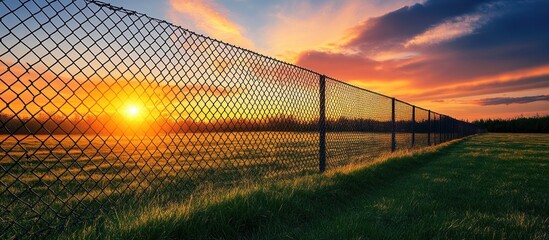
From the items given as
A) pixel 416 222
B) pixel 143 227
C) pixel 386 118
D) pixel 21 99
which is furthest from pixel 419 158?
pixel 21 99

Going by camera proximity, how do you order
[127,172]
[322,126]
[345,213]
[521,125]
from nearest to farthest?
1. [345,213]
2. [322,126]
3. [127,172]
4. [521,125]

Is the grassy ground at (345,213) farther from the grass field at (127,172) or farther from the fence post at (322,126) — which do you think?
the fence post at (322,126)

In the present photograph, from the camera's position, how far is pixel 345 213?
4.64 meters

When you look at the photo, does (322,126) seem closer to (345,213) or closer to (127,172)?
(345,213)

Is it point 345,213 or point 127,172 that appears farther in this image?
point 127,172

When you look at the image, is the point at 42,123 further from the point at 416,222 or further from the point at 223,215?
the point at 416,222

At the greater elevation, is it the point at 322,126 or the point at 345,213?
the point at 322,126

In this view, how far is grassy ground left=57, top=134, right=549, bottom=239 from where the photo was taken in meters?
3.33

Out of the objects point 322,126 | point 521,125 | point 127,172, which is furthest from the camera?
Answer: point 521,125

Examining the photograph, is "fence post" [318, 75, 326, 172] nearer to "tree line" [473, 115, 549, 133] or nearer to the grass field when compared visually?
the grass field

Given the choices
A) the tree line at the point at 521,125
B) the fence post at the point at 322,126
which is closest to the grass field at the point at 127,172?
the fence post at the point at 322,126

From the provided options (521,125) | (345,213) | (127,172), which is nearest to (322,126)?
(345,213)

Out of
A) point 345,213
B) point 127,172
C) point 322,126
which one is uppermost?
point 322,126

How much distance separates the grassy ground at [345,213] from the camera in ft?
10.9
